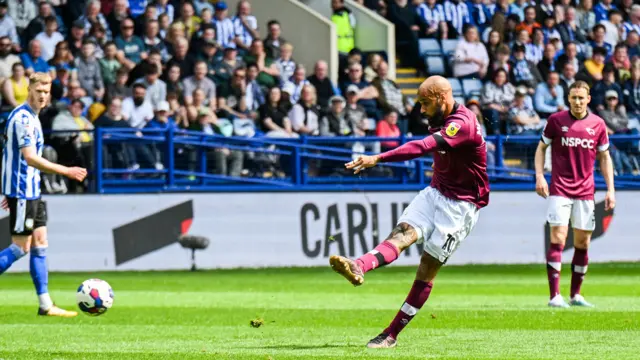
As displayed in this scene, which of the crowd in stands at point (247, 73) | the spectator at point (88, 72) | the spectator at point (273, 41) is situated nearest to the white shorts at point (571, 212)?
the crowd in stands at point (247, 73)

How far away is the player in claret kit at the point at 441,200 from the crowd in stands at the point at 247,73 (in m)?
10.8

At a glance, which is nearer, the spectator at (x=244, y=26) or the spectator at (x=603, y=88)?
the spectator at (x=244, y=26)

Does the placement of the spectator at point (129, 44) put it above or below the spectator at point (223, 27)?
below

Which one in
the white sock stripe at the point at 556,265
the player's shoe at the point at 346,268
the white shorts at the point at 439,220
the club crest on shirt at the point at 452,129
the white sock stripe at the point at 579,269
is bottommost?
the white sock stripe at the point at 579,269

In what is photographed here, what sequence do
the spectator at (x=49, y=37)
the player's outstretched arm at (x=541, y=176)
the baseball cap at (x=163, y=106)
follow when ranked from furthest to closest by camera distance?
the spectator at (x=49, y=37) → the baseball cap at (x=163, y=106) → the player's outstretched arm at (x=541, y=176)

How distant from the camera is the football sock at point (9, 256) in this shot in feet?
41.4

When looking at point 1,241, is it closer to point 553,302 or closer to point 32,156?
point 32,156

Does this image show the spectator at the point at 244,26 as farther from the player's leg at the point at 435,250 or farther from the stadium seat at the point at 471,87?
the player's leg at the point at 435,250

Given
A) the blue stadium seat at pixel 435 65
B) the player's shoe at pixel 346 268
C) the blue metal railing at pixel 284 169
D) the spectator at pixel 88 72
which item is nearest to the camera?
the player's shoe at pixel 346 268

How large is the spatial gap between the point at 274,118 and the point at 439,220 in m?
12.8

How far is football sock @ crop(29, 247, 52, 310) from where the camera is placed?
1302 centimetres

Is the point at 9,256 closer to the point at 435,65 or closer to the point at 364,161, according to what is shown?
the point at 364,161

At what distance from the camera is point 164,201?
20766 mm

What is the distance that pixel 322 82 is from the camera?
24188 mm
